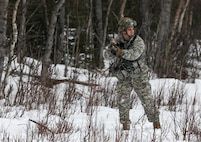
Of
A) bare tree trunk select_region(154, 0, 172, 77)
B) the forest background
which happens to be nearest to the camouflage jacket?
the forest background

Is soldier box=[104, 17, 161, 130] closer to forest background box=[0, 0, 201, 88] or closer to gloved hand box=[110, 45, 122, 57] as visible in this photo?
gloved hand box=[110, 45, 122, 57]

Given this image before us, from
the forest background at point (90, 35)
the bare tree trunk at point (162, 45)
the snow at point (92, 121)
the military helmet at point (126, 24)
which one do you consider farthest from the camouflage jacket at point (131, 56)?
the bare tree trunk at point (162, 45)

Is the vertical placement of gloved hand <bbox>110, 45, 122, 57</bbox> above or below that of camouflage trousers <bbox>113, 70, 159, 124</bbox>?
above

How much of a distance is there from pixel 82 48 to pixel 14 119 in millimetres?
11457

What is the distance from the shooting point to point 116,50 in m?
5.52

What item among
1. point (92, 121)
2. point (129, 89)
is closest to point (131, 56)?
point (129, 89)

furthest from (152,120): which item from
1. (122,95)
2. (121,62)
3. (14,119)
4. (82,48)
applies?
Result: (82,48)

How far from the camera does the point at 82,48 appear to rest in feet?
56.5

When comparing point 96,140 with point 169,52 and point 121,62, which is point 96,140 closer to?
point 121,62

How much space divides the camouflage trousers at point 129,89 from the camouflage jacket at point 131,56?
0.23ft

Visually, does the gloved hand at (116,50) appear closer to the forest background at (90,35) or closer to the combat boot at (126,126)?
the combat boot at (126,126)

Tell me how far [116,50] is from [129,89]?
2.13 ft

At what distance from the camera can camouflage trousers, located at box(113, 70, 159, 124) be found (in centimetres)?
580

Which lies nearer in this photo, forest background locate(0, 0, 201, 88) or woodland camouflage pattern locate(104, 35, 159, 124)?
woodland camouflage pattern locate(104, 35, 159, 124)
